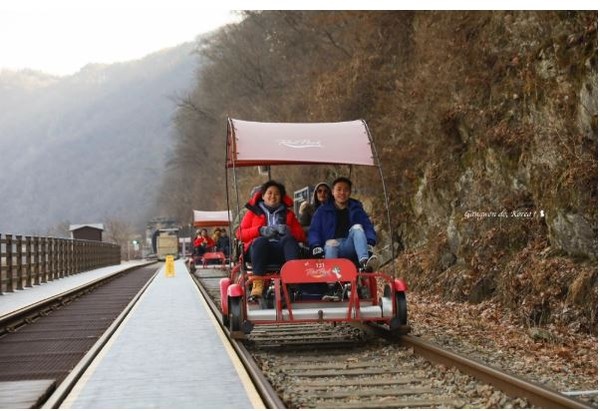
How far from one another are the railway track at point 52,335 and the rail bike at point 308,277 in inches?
77.7

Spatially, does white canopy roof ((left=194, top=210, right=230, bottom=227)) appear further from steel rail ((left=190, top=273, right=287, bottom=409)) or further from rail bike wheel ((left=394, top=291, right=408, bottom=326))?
rail bike wheel ((left=394, top=291, right=408, bottom=326))

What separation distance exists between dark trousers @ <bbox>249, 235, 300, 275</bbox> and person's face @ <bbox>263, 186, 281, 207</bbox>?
1.53 feet

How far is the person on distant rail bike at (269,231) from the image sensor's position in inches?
373

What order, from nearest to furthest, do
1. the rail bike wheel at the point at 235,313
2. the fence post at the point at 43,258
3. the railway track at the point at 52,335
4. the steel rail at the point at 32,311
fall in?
1. the railway track at the point at 52,335
2. the rail bike wheel at the point at 235,313
3. the steel rail at the point at 32,311
4. the fence post at the point at 43,258

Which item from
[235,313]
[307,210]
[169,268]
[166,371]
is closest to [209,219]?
[169,268]

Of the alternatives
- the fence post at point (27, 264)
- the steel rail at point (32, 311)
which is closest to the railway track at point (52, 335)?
the steel rail at point (32, 311)

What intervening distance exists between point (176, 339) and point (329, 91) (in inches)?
597

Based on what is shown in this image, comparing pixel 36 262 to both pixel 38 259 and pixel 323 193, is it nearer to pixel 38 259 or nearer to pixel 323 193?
pixel 38 259

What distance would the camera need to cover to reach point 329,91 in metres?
24.0

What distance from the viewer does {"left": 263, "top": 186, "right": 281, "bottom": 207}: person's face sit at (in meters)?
9.76

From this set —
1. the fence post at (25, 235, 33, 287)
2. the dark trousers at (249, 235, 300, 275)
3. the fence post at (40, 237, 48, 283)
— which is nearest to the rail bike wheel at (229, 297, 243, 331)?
the dark trousers at (249, 235, 300, 275)

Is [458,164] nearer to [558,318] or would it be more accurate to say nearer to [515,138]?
[515,138]

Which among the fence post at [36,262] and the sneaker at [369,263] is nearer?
the sneaker at [369,263]

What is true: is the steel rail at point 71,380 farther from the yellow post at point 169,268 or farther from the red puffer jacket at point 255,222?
the yellow post at point 169,268
